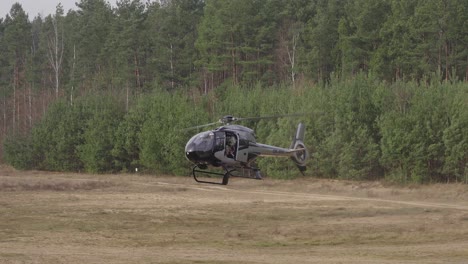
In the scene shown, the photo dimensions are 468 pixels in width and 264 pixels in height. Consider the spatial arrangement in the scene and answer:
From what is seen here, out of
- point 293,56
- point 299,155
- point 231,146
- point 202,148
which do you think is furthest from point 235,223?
point 293,56

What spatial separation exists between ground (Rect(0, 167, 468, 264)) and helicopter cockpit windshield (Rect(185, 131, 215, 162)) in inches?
120

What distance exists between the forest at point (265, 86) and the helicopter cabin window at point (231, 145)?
1991 cm

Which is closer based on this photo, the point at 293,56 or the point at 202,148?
the point at 202,148

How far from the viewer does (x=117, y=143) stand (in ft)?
236

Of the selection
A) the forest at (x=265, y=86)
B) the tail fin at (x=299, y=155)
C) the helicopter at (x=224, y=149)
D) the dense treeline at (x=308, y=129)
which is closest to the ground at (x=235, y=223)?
the dense treeline at (x=308, y=129)

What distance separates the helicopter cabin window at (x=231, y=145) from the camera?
2877 centimetres

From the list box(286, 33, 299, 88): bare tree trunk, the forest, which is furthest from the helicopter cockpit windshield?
box(286, 33, 299, 88): bare tree trunk

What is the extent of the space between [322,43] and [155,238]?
4752cm

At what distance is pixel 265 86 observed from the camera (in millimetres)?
79438

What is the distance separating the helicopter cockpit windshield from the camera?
92.9 ft

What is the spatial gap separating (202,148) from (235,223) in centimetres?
919

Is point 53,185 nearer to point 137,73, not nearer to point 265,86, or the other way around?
point 265,86

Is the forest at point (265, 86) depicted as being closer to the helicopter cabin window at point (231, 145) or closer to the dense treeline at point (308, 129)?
the dense treeline at point (308, 129)

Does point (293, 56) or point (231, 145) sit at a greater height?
point (293, 56)
